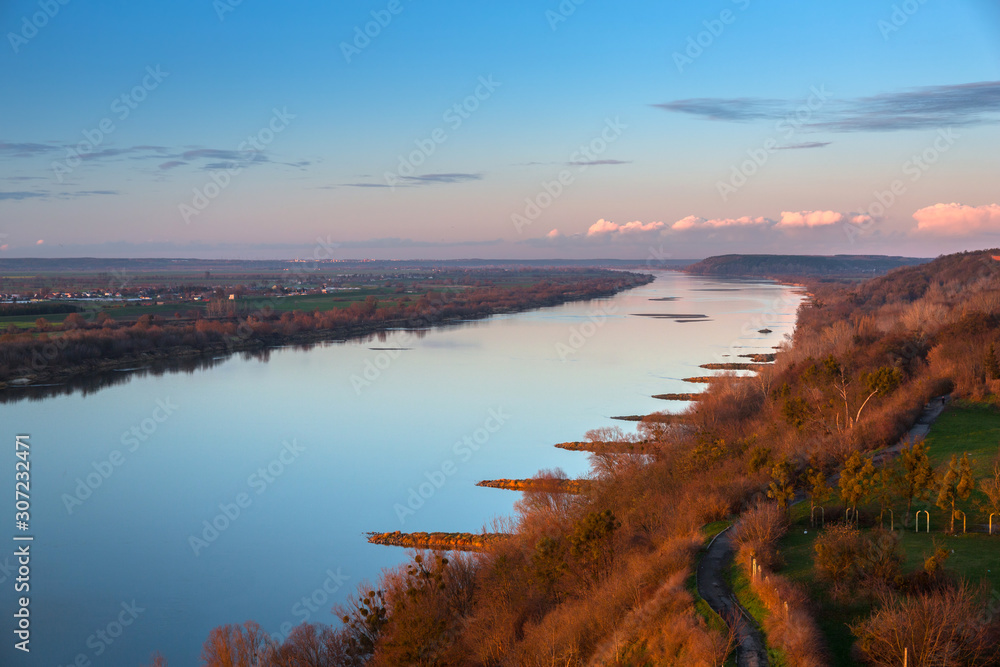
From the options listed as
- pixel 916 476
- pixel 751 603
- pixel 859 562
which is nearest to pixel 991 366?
pixel 916 476

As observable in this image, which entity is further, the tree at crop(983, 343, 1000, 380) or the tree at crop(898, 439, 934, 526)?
the tree at crop(983, 343, 1000, 380)

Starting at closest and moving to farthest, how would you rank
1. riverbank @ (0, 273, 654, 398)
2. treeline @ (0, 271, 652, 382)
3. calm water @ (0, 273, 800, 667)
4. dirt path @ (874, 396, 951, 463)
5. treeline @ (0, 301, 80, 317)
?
calm water @ (0, 273, 800, 667)
dirt path @ (874, 396, 951, 463)
riverbank @ (0, 273, 654, 398)
treeline @ (0, 271, 652, 382)
treeline @ (0, 301, 80, 317)

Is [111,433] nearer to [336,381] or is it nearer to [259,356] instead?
[336,381]

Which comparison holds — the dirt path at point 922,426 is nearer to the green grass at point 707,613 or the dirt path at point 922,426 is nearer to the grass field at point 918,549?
the grass field at point 918,549

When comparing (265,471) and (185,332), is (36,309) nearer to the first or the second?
(185,332)

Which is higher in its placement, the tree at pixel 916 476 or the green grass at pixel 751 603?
the tree at pixel 916 476

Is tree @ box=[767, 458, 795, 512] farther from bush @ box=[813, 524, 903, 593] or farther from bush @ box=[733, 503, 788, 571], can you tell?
bush @ box=[813, 524, 903, 593]

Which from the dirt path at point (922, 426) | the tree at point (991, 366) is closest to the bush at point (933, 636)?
the dirt path at point (922, 426)

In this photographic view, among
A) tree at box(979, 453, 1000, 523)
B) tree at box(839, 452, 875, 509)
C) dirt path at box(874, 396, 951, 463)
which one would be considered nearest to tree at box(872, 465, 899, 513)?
tree at box(839, 452, 875, 509)
